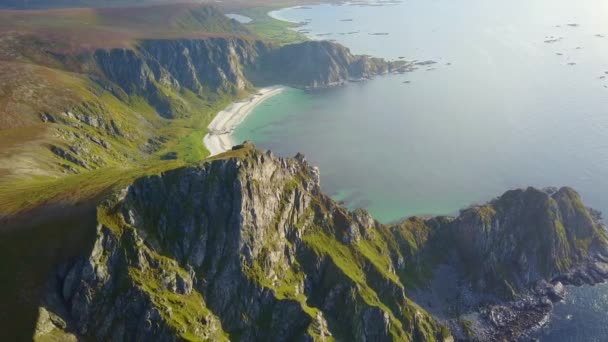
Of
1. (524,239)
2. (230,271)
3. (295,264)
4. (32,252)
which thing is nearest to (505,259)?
(524,239)

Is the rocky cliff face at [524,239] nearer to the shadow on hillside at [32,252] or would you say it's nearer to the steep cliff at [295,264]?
the steep cliff at [295,264]

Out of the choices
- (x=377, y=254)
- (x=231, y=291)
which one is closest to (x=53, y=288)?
(x=231, y=291)

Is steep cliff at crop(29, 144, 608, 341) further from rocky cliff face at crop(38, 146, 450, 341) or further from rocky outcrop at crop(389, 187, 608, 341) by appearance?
rocky outcrop at crop(389, 187, 608, 341)

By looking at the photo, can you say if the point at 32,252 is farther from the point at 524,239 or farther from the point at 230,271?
the point at 524,239

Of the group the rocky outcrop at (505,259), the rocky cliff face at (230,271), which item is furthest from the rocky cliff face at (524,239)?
→ the rocky cliff face at (230,271)

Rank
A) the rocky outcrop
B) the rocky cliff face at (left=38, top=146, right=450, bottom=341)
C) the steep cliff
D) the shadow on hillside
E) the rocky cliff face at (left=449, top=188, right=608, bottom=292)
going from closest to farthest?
the shadow on hillside, the rocky cliff face at (left=38, top=146, right=450, bottom=341), the steep cliff, the rocky outcrop, the rocky cliff face at (left=449, top=188, right=608, bottom=292)

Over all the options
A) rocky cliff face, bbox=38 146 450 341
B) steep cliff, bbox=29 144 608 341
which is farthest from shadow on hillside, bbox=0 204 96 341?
rocky cliff face, bbox=38 146 450 341

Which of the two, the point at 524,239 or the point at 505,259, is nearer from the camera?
the point at 505,259

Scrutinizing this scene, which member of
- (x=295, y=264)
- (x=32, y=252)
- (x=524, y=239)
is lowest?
(x=524, y=239)

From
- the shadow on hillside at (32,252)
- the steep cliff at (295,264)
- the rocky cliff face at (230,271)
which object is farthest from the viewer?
the steep cliff at (295,264)
